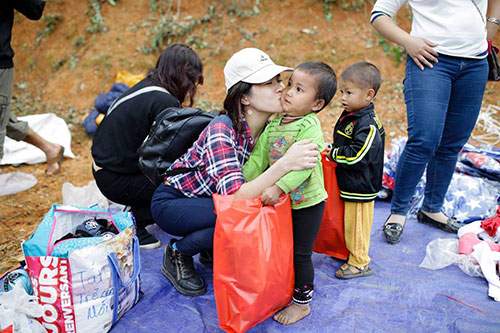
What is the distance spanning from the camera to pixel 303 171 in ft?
6.64

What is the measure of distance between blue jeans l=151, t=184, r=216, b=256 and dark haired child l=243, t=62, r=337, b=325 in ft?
0.88

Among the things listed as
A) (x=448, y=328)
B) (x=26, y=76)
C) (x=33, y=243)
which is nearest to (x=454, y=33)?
(x=448, y=328)

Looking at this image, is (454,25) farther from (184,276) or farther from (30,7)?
(30,7)

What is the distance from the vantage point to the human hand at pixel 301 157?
1986 millimetres

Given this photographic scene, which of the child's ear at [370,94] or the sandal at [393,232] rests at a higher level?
the child's ear at [370,94]

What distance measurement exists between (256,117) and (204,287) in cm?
92

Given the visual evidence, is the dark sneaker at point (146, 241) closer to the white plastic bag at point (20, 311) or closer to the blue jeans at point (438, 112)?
the white plastic bag at point (20, 311)

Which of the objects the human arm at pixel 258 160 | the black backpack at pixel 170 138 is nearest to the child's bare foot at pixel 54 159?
the black backpack at pixel 170 138

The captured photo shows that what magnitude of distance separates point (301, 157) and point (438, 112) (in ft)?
3.42

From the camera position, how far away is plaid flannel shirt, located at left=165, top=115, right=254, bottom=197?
2.12 metres

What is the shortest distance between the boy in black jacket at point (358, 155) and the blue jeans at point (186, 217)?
708 mm

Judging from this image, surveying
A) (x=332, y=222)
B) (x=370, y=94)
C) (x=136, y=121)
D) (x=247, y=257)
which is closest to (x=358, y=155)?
(x=370, y=94)

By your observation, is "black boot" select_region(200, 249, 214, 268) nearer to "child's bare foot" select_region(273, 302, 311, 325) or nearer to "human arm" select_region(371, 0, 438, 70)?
"child's bare foot" select_region(273, 302, 311, 325)

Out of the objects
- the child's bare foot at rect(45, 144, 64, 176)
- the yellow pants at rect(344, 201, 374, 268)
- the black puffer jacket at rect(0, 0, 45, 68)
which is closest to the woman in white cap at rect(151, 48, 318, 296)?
the yellow pants at rect(344, 201, 374, 268)
